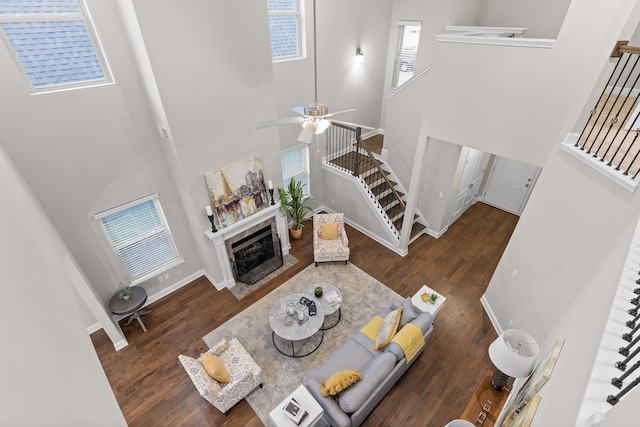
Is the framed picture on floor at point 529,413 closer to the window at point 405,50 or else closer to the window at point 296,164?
the window at point 296,164

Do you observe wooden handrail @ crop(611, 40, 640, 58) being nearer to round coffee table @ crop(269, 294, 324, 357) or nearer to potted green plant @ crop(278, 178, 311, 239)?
round coffee table @ crop(269, 294, 324, 357)

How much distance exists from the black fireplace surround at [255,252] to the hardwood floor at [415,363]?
37 centimetres

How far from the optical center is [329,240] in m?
6.98

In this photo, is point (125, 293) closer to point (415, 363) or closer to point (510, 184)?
point (415, 363)

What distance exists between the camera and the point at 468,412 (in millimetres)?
3736

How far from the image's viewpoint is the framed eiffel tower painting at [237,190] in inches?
215

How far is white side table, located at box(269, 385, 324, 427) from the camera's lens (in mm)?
3855

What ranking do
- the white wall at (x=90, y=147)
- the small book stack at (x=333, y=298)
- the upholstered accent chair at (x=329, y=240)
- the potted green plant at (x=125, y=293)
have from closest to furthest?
1. the white wall at (x=90, y=147)
2. the potted green plant at (x=125, y=293)
3. the small book stack at (x=333, y=298)
4. the upholstered accent chair at (x=329, y=240)

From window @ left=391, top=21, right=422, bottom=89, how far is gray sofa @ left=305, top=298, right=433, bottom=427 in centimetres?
598

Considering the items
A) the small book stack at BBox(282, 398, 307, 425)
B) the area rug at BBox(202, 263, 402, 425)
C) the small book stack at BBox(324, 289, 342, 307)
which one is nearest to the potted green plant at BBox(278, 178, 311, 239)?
the area rug at BBox(202, 263, 402, 425)

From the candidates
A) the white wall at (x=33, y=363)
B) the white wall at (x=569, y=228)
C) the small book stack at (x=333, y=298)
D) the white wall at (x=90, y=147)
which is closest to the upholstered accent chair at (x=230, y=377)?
the small book stack at (x=333, y=298)

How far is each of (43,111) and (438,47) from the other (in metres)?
5.75

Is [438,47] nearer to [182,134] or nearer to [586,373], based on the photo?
[182,134]

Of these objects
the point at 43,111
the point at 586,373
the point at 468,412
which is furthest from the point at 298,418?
the point at 43,111
